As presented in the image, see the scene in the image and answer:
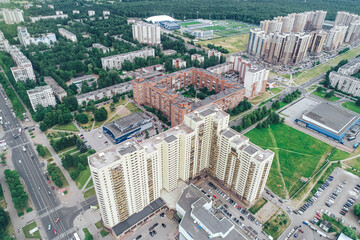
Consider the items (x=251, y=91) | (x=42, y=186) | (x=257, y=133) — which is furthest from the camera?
(x=251, y=91)

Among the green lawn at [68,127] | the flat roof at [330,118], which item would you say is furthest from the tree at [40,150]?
the flat roof at [330,118]

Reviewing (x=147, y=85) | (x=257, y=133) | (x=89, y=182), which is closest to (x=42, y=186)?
(x=89, y=182)

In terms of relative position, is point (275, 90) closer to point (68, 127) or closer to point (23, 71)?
point (68, 127)

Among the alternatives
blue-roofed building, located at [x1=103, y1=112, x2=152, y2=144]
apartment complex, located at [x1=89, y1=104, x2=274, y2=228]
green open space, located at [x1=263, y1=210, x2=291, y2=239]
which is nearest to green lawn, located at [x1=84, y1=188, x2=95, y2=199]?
apartment complex, located at [x1=89, y1=104, x2=274, y2=228]

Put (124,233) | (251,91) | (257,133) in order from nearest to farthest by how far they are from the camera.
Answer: (124,233) < (257,133) < (251,91)

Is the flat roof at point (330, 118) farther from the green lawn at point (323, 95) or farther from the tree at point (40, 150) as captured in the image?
the tree at point (40, 150)

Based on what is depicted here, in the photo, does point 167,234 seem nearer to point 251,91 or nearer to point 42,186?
point 42,186

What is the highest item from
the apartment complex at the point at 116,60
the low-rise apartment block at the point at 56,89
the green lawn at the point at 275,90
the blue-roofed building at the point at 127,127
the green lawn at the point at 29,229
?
the apartment complex at the point at 116,60

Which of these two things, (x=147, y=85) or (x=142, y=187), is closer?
(x=142, y=187)

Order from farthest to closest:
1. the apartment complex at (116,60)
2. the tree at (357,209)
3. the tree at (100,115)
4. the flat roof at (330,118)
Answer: the apartment complex at (116,60) → the tree at (100,115) → the flat roof at (330,118) → the tree at (357,209)
